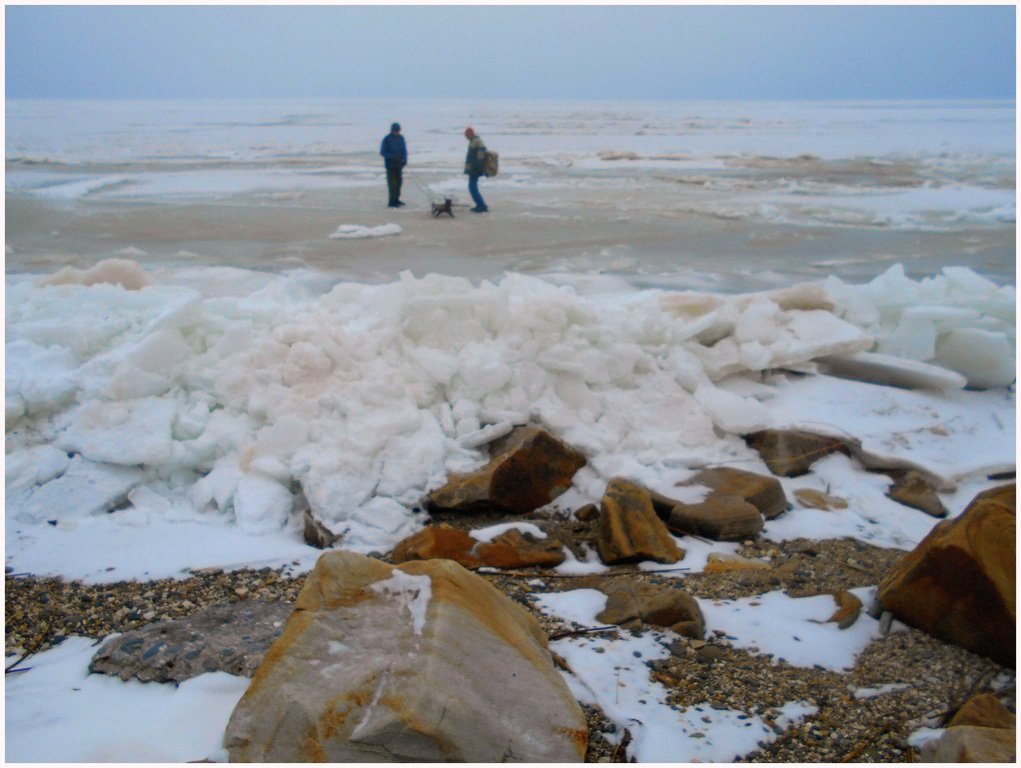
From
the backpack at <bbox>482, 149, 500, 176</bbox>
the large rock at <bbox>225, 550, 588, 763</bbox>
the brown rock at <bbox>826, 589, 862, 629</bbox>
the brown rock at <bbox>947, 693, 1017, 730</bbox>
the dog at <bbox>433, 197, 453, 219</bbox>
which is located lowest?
the brown rock at <bbox>826, 589, 862, 629</bbox>

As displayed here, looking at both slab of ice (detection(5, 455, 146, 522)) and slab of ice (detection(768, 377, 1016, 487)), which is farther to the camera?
slab of ice (detection(768, 377, 1016, 487))

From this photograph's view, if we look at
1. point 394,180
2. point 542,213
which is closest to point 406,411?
point 542,213

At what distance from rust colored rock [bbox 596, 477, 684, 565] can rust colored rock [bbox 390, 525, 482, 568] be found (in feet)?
1.89

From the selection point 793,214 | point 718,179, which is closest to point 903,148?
point 718,179

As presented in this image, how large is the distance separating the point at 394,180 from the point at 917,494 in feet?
29.4

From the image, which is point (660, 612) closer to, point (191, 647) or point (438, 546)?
point (438, 546)

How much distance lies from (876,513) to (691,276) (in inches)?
154

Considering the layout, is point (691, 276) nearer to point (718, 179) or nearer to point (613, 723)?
point (613, 723)

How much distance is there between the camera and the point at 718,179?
52.7 feet

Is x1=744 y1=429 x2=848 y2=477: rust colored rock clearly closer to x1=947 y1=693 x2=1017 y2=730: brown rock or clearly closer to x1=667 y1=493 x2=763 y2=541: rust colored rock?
x1=667 y1=493 x2=763 y2=541: rust colored rock

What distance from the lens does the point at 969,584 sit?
2965mm

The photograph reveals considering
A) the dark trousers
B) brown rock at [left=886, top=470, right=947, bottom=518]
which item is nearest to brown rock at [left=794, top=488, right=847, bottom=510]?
brown rock at [left=886, top=470, right=947, bottom=518]

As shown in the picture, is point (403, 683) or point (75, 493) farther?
point (75, 493)

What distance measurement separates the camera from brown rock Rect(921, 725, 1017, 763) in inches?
83.3
